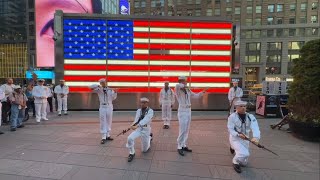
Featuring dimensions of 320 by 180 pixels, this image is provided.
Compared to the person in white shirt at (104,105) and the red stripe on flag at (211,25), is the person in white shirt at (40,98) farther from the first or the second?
the red stripe on flag at (211,25)

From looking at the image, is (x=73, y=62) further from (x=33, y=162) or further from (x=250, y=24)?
(x=250, y=24)

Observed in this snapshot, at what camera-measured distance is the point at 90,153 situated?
5730mm

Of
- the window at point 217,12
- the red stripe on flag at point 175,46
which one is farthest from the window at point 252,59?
the red stripe on flag at point 175,46

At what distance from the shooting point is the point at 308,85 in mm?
7113

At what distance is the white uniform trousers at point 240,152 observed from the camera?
476 centimetres

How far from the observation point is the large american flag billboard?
39.6 feet

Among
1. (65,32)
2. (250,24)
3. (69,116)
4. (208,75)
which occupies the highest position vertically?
(250,24)

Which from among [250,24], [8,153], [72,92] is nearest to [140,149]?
[8,153]

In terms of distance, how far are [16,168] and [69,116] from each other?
639 centimetres

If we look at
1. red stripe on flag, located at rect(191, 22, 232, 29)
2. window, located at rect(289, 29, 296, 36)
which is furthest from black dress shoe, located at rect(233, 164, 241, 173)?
window, located at rect(289, 29, 296, 36)

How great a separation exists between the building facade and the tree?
158ft

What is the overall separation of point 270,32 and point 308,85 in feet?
179

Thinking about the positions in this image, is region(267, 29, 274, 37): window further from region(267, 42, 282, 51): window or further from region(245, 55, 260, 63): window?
region(245, 55, 260, 63): window

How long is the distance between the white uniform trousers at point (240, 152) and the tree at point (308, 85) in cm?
330
